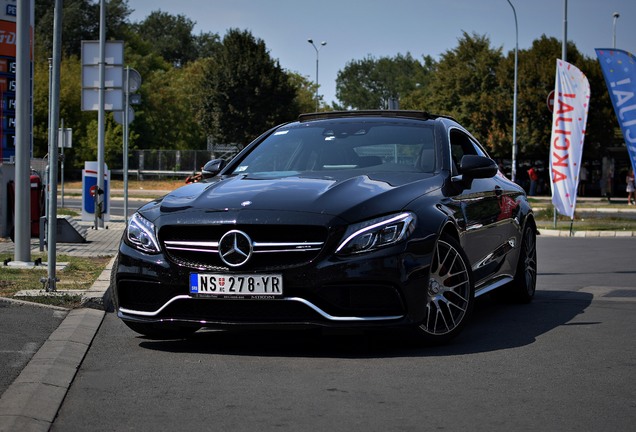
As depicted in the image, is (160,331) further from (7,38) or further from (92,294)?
(7,38)

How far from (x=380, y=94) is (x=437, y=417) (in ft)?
514

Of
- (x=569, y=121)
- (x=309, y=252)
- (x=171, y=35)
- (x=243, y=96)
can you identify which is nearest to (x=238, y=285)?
(x=309, y=252)

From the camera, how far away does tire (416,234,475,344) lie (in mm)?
7129

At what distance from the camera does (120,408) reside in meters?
5.41

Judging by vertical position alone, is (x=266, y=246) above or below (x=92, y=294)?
above

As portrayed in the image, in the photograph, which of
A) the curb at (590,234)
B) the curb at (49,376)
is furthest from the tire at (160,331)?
the curb at (590,234)

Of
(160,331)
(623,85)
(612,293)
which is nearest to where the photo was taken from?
(160,331)

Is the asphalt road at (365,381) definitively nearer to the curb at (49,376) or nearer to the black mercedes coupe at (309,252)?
the curb at (49,376)

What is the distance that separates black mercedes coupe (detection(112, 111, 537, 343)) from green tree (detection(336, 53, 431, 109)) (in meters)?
149

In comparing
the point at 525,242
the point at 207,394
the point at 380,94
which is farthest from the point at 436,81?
the point at 380,94

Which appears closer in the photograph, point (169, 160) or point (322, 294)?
point (322, 294)

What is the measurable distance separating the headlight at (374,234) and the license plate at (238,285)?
43cm

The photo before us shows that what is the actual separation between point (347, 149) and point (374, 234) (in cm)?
169

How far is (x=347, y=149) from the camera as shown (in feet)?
27.3
